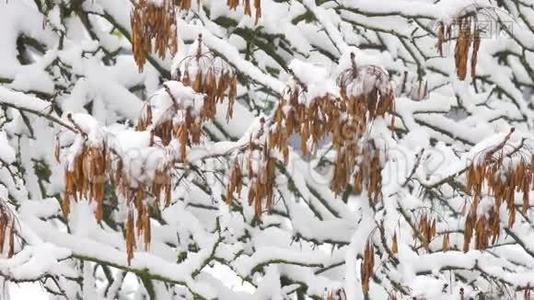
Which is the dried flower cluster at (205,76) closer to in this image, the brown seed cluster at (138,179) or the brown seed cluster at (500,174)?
the brown seed cluster at (138,179)

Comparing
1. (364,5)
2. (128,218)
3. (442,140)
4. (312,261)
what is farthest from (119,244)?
(442,140)

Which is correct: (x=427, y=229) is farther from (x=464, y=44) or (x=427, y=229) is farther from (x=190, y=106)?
(x=190, y=106)

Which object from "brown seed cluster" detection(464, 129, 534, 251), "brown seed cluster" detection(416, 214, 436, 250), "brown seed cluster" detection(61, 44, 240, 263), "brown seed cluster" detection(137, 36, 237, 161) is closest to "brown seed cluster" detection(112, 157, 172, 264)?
"brown seed cluster" detection(61, 44, 240, 263)

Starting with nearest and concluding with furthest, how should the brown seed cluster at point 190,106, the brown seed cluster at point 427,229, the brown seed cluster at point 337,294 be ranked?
1. the brown seed cluster at point 190,106
2. the brown seed cluster at point 337,294
3. the brown seed cluster at point 427,229

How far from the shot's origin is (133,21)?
2709 mm

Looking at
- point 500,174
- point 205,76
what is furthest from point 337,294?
point 205,76

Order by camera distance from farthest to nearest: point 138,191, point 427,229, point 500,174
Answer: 1. point 427,229
2. point 500,174
3. point 138,191

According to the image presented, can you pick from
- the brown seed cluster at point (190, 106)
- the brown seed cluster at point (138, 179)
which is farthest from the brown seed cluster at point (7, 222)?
the brown seed cluster at point (190, 106)

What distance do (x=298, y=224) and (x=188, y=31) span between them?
3.85 ft

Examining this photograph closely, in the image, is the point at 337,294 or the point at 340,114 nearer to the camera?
the point at 340,114

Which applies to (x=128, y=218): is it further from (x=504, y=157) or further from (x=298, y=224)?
(x=298, y=224)

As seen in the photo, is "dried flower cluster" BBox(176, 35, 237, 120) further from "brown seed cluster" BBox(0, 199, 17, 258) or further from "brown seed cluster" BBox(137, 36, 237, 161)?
"brown seed cluster" BBox(0, 199, 17, 258)

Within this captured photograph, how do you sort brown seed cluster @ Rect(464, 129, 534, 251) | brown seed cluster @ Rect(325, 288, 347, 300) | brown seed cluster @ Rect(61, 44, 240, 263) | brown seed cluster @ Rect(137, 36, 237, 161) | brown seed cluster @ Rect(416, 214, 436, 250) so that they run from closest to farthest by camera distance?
brown seed cluster @ Rect(61, 44, 240, 263) → brown seed cluster @ Rect(137, 36, 237, 161) → brown seed cluster @ Rect(464, 129, 534, 251) → brown seed cluster @ Rect(325, 288, 347, 300) → brown seed cluster @ Rect(416, 214, 436, 250)

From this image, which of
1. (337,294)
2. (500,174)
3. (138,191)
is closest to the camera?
(138,191)
